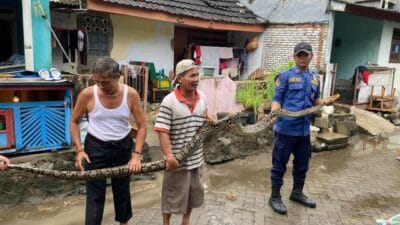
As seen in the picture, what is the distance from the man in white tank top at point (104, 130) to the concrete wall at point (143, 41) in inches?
253

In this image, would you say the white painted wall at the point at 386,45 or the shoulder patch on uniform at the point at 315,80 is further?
the white painted wall at the point at 386,45

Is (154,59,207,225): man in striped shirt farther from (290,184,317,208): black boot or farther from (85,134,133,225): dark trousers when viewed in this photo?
(290,184,317,208): black boot

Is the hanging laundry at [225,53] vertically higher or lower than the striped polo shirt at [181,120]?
higher

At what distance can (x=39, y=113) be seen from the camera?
539 centimetres

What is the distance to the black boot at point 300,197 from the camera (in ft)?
15.3

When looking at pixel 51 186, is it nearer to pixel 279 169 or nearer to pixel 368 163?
pixel 279 169

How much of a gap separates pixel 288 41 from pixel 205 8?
3.04 metres

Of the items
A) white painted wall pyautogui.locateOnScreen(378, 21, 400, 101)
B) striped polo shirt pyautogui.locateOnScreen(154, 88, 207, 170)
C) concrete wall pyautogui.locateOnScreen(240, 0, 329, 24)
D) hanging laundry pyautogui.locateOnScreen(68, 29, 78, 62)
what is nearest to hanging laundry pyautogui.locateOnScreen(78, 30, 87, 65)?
hanging laundry pyautogui.locateOnScreen(68, 29, 78, 62)

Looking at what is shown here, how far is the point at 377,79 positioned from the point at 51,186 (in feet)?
35.8

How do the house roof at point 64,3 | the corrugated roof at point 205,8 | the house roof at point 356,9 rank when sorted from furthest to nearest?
the house roof at point 356,9 → the corrugated roof at point 205,8 → the house roof at point 64,3

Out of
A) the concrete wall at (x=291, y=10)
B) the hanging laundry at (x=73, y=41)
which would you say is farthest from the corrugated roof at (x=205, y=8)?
the hanging laundry at (x=73, y=41)

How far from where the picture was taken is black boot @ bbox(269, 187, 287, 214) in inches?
176

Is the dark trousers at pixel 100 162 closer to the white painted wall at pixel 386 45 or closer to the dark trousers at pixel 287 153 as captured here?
the dark trousers at pixel 287 153

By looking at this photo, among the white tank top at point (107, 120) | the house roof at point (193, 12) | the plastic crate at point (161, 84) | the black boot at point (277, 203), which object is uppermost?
the house roof at point (193, 12)
